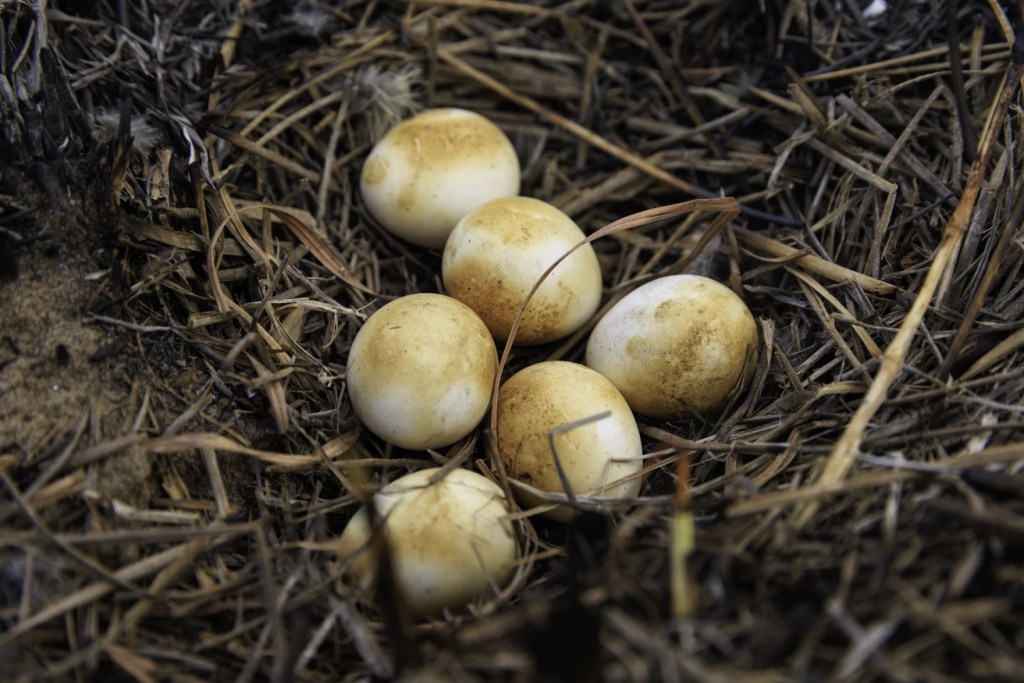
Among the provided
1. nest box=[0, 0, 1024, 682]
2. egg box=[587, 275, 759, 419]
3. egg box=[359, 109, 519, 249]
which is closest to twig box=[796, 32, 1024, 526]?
nest box=[0, 0, 1024, 682]

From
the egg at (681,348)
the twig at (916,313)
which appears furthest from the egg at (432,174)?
the twig at (916,313)

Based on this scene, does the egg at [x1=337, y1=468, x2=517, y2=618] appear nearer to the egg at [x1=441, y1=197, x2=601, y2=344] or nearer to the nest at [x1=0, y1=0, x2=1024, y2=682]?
the nest at [x1=0, y1=0, x2=1024, y2=682]

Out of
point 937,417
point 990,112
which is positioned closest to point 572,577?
point 937,417

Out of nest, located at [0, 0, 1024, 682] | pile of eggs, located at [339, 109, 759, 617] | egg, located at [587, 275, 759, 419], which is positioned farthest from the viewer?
egg, located at [587, 275, 759, 419]

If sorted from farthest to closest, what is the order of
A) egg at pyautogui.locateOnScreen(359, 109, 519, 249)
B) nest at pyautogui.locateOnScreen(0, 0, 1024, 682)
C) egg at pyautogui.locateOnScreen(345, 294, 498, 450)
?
egg at pyautogui.locateOnScreen(359, 109, 519, 249)
egg at pyautogui.locateOnScreen(345, 294, 498, 450)
nest at pyautogui.locateOnScreen(0, 0, 1024, 682)

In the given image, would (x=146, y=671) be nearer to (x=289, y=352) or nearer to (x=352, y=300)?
(x=289, y=352)

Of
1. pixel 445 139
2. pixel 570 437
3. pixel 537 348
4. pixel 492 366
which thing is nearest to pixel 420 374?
pixel 492 366
